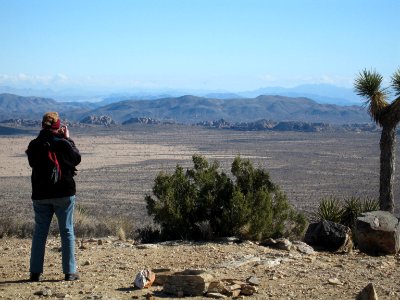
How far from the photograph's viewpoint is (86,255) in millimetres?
9508

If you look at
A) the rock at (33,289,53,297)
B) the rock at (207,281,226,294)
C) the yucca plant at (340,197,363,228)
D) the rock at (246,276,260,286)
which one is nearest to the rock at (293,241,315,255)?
the rock at (246,276,260,286)

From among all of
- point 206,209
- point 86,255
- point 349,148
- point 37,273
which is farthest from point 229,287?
point 349,148

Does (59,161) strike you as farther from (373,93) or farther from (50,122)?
(373,93)

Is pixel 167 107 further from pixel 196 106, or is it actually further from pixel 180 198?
pixel 180 198

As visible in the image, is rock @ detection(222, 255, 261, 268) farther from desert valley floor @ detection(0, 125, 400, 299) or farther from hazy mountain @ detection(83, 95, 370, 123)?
hazy mountain @ detection(83, 95, 370, 123)

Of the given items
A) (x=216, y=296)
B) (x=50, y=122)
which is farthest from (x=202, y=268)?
(x=50, y=122)

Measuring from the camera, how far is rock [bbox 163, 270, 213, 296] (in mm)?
6922

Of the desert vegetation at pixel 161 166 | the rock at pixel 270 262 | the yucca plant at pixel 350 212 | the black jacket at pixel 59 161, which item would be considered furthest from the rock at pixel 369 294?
the yucca plant at pixel 350 212

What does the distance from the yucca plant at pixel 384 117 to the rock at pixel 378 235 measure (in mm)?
3640

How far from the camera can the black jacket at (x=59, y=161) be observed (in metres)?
7.27

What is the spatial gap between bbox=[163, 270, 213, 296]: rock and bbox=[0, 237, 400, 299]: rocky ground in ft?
0.33

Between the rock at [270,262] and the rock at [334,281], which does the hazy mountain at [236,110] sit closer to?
the rock at [270,262]

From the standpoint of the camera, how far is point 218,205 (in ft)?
39.6

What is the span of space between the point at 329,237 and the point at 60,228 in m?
5.70
